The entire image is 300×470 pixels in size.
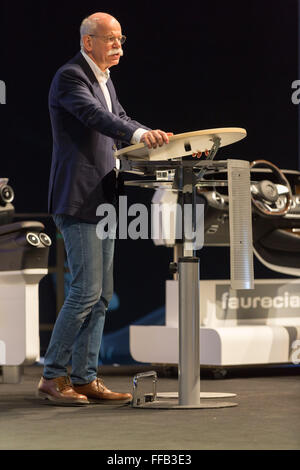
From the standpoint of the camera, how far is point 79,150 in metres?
3.25

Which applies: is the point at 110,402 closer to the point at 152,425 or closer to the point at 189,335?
the point at 189,335

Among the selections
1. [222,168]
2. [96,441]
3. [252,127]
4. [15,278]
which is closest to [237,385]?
[15,278]

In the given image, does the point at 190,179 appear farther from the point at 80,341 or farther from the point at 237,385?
the point at 237,385

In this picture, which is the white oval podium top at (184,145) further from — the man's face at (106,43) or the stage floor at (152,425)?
the stage floor at (152,425)

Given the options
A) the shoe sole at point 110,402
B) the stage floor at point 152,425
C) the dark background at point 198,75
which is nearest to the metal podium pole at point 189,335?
the stage floor at point 152,425

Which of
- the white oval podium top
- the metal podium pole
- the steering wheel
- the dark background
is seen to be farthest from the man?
the dark background

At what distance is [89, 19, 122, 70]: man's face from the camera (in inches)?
130

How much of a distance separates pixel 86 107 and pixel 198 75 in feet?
10.9

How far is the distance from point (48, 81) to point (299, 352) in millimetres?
2719

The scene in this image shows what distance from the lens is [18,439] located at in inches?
91.6

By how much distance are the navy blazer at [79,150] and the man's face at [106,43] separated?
0.06 meters

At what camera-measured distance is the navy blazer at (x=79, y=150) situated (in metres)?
3.20

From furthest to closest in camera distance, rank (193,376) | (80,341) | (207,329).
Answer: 1. (207,329)
2. (80,341)
3. (193,376)

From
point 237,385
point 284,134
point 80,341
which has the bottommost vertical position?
point 237,385
